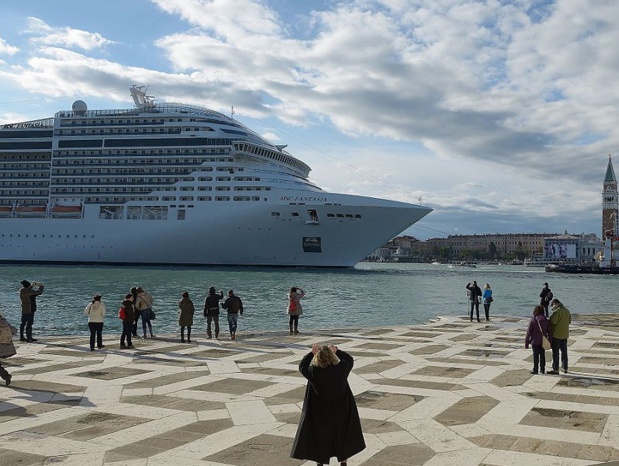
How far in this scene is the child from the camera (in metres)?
11.8

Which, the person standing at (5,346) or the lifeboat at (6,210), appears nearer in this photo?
the person standing at (5,346)

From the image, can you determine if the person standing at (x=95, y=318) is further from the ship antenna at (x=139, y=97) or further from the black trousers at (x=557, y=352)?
the ship antenna at (x=139, y=97)

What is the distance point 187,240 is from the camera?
71.8m

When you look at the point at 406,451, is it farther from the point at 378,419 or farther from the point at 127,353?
the point at 127,353

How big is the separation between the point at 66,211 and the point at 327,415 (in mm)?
78633

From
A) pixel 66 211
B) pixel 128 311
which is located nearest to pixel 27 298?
pixel 128 311

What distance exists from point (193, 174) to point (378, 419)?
67305mm

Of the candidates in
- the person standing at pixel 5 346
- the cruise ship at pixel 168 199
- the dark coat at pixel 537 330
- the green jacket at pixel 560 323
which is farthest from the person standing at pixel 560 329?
the cruise ship at pixel 168 199

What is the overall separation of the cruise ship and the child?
55.7 metres

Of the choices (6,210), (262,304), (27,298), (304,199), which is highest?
(304,199)

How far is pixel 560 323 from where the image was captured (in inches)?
475

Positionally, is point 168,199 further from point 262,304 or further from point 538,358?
point 538,358

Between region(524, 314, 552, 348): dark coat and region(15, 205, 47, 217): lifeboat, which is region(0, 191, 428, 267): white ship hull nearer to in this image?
region(15, 205, 47, 217): lifeboat

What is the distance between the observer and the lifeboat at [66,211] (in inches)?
3024
